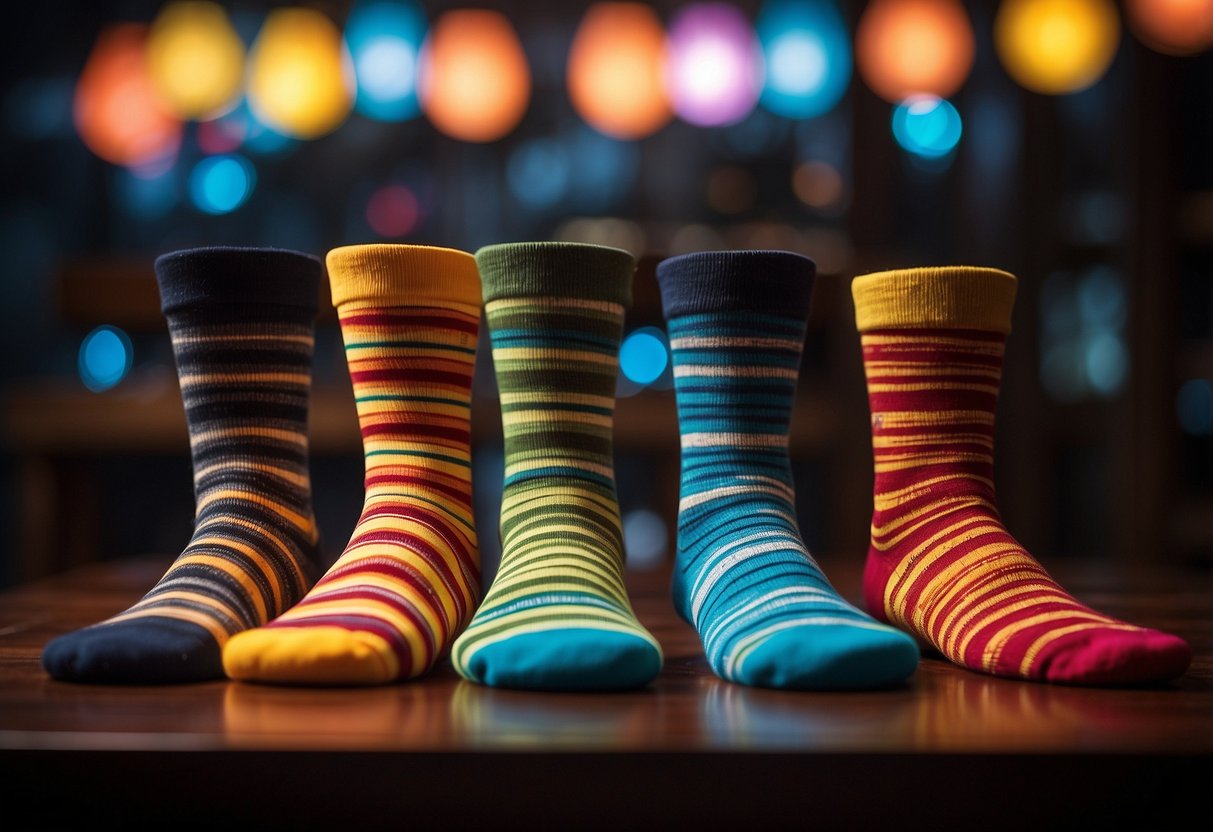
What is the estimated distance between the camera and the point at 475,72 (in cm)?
280

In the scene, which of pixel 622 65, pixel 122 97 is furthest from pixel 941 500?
pixel 122 97

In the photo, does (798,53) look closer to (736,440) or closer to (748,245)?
(748,245)

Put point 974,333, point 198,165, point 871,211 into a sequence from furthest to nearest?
1. point 198,165
2. point 871,211
3. point 974,333

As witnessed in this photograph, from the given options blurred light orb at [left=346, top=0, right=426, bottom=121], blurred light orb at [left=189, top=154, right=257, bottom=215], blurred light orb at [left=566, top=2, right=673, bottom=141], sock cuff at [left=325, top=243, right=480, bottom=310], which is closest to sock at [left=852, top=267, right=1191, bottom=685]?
sock cuff at [left=325, top=243, right=480, bottom=310]

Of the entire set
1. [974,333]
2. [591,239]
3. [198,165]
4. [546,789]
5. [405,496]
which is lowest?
[546,789]

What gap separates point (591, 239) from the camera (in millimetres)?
3354

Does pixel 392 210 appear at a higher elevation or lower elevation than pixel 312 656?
higher

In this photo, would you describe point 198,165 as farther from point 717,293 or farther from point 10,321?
point 717,293

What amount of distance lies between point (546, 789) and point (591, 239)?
9.65 feet

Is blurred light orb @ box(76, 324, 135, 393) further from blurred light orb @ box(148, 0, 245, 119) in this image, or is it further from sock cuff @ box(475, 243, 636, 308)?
sock cuff @ box(475, 243, 636, 308)

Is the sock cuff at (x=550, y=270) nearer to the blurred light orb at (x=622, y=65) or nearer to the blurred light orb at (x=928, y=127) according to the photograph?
the blurred light orb at (x=622, y=65)

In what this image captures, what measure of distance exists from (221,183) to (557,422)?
10.9ft

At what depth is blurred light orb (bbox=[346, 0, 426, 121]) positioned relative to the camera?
9.12ft

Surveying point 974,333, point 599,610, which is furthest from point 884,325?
point 599,610
